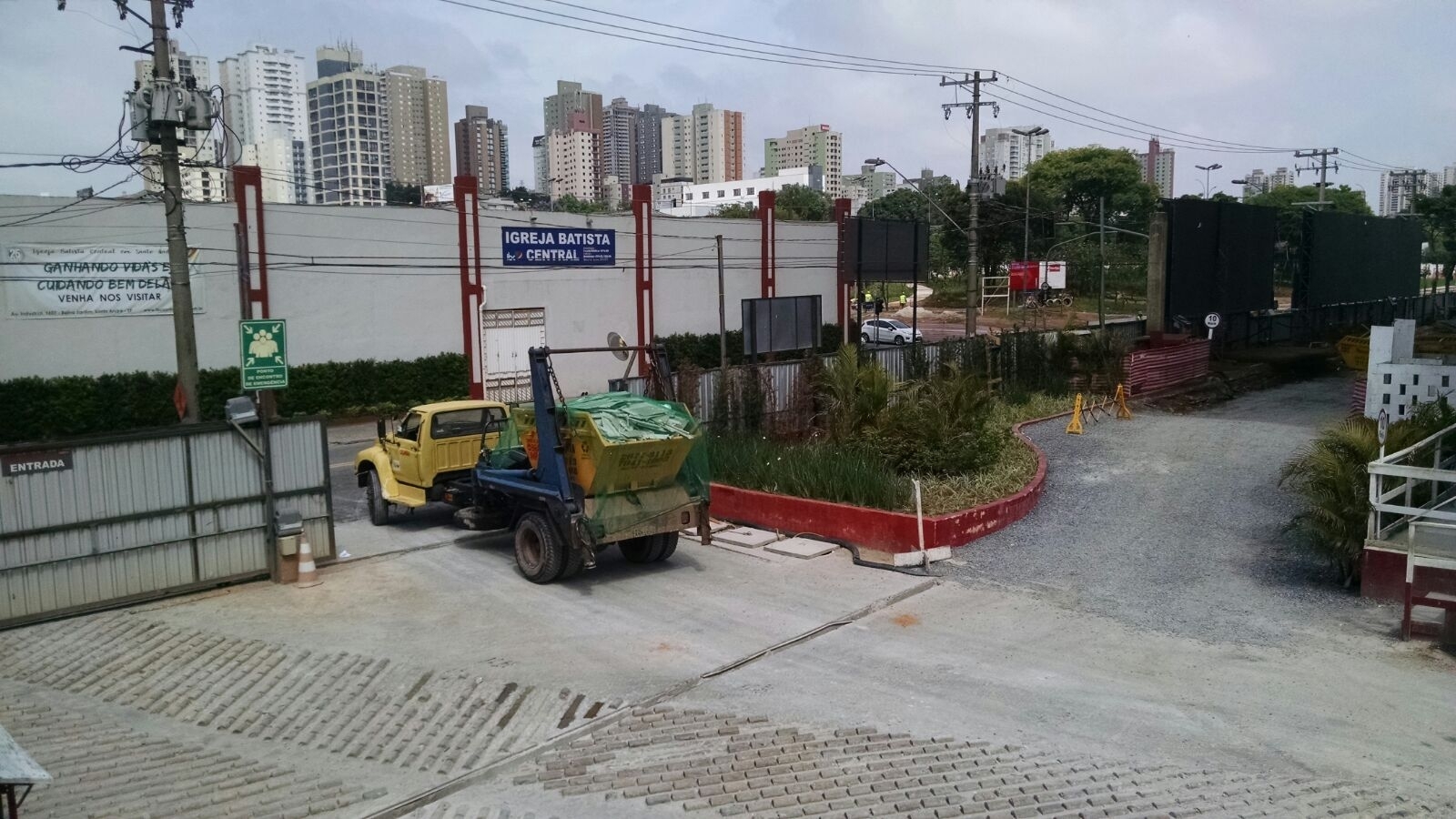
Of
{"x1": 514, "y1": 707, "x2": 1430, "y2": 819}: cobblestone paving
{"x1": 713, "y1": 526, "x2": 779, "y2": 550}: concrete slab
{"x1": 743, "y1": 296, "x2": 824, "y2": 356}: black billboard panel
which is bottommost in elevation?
{"x1": 514, "y1": 707, "x2": 1430, "y2": 819}: cobblestone paving

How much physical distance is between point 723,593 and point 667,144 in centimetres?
18655

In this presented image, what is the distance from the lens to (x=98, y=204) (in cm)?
2323

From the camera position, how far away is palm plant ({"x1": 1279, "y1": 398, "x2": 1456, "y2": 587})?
11227mm

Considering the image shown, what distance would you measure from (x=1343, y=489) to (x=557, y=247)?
23.5m

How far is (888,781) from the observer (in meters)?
7.21

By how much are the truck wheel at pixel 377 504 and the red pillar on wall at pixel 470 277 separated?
1378 cm

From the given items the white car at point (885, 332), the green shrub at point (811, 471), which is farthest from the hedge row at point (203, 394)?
the white car at point (885, 332)

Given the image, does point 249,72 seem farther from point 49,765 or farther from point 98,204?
point 49,765

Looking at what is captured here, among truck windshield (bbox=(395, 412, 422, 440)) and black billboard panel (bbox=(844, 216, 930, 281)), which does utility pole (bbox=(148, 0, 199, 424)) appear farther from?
black billboard panel (bbox=(844, 216, 930, 281))

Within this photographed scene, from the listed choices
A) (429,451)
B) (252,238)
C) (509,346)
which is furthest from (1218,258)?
(252,238)

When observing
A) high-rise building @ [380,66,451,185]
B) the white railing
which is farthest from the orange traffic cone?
high-rise building @ [380,66,451,185]

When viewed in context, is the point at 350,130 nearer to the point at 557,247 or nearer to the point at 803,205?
the point at 803,205

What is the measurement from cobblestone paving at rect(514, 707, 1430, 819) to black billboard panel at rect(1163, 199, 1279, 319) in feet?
85.3

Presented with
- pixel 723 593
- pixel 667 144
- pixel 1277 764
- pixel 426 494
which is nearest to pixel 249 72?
pixel 426 494
